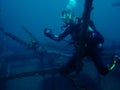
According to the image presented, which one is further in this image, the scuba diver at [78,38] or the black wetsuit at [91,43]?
the black wetsuit at [91,43]

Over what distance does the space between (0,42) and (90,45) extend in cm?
1115

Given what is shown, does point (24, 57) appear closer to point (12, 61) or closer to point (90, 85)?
point (12, 61)

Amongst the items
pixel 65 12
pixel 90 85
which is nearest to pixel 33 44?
pixel 65 12

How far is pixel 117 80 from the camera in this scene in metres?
8.41

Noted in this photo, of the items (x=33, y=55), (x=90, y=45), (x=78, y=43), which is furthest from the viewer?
(x=33, y=55)

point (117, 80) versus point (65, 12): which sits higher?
point (65, 12)

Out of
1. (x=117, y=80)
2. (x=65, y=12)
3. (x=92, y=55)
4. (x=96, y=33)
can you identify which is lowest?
(x=117, y=80)

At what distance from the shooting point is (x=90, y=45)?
Result: 590 cm

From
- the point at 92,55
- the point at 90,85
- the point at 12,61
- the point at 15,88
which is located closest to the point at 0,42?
the point at 12,61

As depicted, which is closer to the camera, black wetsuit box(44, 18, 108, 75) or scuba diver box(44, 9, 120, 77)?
scuba diver box(44, 9, 120, 77)

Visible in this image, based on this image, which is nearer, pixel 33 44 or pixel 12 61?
pixel 33 44

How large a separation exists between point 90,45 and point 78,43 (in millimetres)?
853

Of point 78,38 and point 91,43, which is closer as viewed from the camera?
point 78,38

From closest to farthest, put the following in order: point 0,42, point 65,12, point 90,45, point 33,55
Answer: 1. point 65,12
2. point 90,45
3. point 33,55
4. point 0,42
